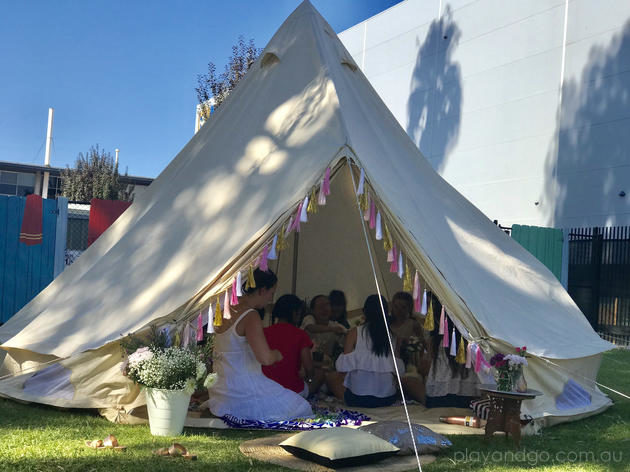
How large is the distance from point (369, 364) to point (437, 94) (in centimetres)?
1345

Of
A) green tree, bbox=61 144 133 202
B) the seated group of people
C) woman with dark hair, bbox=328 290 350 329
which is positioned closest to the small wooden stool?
the seated group of people

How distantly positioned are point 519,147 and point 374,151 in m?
10.6

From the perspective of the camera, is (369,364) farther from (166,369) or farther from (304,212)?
(166,369)

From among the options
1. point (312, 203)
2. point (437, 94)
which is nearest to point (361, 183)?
point (312, 203)

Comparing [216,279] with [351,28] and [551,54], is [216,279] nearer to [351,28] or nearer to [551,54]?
[551,54]

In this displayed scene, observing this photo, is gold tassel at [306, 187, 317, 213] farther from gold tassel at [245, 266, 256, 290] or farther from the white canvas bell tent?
gold tassel at [245, 266, 256, 290]

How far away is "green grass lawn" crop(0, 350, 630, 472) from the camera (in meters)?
4.04

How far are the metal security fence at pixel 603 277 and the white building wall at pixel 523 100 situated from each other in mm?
641

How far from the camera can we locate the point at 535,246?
44.6ft

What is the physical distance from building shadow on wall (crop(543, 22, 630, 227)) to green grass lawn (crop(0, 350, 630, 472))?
904 centimetres

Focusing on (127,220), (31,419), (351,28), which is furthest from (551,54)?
(31,419)

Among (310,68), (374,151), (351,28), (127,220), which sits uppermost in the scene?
(351,28)

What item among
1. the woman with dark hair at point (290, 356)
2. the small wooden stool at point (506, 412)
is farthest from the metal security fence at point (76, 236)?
the small wooden stool at point (506, 412)

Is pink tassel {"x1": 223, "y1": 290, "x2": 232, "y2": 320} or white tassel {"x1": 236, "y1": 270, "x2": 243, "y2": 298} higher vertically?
white tassel {"x1": 236, "y1": 270, "x2": 243, "y2": 298}
